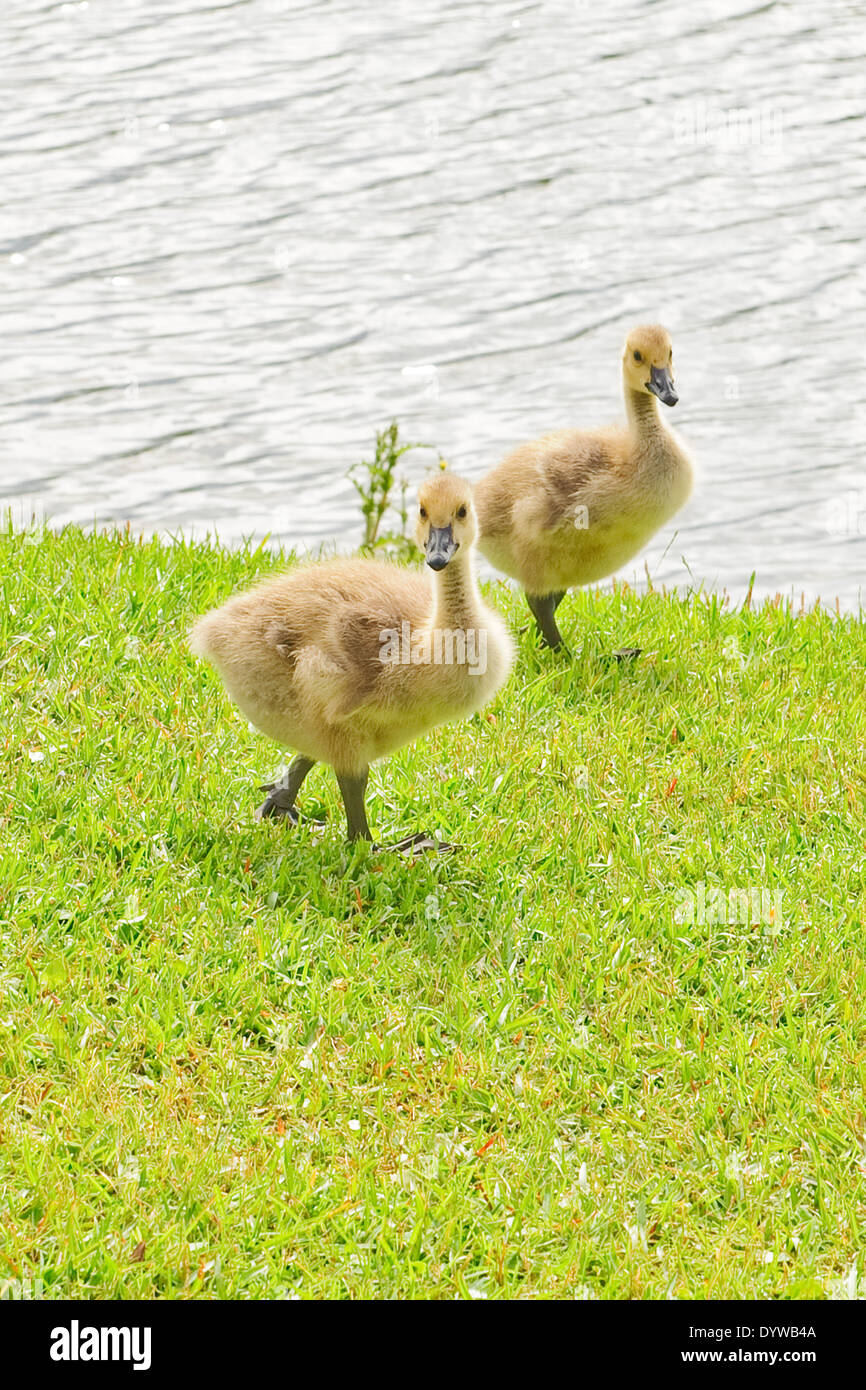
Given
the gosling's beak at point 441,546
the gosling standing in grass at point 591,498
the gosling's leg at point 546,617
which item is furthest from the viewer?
the gosling's leg at point 546,617

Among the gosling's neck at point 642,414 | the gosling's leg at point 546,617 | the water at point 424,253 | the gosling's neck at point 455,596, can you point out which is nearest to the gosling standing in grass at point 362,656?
the gosling's neck at point 455,596

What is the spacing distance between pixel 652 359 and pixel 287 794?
9.67 feet

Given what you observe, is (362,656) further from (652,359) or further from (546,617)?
(652,359)

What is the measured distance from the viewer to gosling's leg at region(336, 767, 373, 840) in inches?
249

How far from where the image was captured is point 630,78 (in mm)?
20750

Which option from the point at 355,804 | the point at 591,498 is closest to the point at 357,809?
the point at 355,804

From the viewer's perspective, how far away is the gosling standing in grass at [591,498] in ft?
26.8

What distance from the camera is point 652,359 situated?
26.5 feet

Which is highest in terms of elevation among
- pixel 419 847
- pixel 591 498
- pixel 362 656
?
pixel 591 498

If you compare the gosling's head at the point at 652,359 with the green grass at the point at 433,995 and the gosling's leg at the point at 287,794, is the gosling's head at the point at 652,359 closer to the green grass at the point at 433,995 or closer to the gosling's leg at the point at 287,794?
the green grass at the point at 433,995

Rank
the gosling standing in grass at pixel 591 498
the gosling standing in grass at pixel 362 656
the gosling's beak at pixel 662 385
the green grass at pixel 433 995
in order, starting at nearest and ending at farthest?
the green grass at pixel 433 995 < the gosling standing in grass at pixel 362 656 < the gosling's beak at pixel 662 385 < the gosling standing in grass at pixel 591 498

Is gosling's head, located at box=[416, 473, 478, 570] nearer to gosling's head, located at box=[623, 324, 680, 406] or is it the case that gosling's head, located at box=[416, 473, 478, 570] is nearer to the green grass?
the green grass
